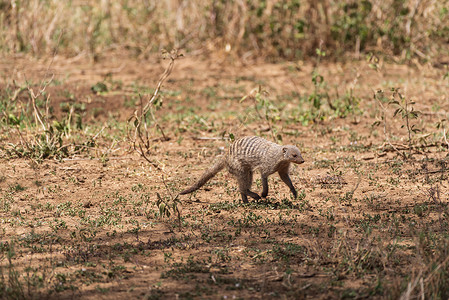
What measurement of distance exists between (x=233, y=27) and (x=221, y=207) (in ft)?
22.3

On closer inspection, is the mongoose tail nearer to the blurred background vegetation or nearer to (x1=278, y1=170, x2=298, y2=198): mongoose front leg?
(x1=278, y1=170, x2=298, y2=198): mongoose front leg

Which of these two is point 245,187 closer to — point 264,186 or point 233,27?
point 264,186

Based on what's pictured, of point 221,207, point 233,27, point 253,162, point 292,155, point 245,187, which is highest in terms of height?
point 233,27

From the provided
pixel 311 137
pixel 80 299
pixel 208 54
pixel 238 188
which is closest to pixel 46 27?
pixel 208 54

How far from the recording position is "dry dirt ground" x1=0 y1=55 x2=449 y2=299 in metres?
3.88

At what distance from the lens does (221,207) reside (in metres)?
5.48

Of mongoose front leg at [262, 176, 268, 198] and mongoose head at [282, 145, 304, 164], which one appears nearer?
mongoose head at [282, 145, 304, 164]

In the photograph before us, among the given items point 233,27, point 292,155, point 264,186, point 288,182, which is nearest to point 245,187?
point 264,186

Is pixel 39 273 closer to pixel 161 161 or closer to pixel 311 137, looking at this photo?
pixel 161 161

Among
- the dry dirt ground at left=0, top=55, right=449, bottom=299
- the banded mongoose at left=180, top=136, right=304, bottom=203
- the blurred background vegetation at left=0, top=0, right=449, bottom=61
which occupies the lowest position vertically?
the dry dirt ground at left=0, top=55, right=449, bottom=299

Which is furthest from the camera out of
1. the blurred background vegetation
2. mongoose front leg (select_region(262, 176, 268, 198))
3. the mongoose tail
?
the blurred background vegetation

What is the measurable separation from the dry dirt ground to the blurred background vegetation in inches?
56.8

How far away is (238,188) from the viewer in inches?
242

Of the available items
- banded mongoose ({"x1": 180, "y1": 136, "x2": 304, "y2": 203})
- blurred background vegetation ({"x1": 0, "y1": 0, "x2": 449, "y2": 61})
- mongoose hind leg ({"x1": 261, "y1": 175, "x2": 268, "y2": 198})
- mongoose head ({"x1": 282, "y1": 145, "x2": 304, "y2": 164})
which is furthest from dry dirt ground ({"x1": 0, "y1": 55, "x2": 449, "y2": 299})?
blurred background vegetation ({"x1": 0, "y1": 0, "x2": 449, "y2": 61})
